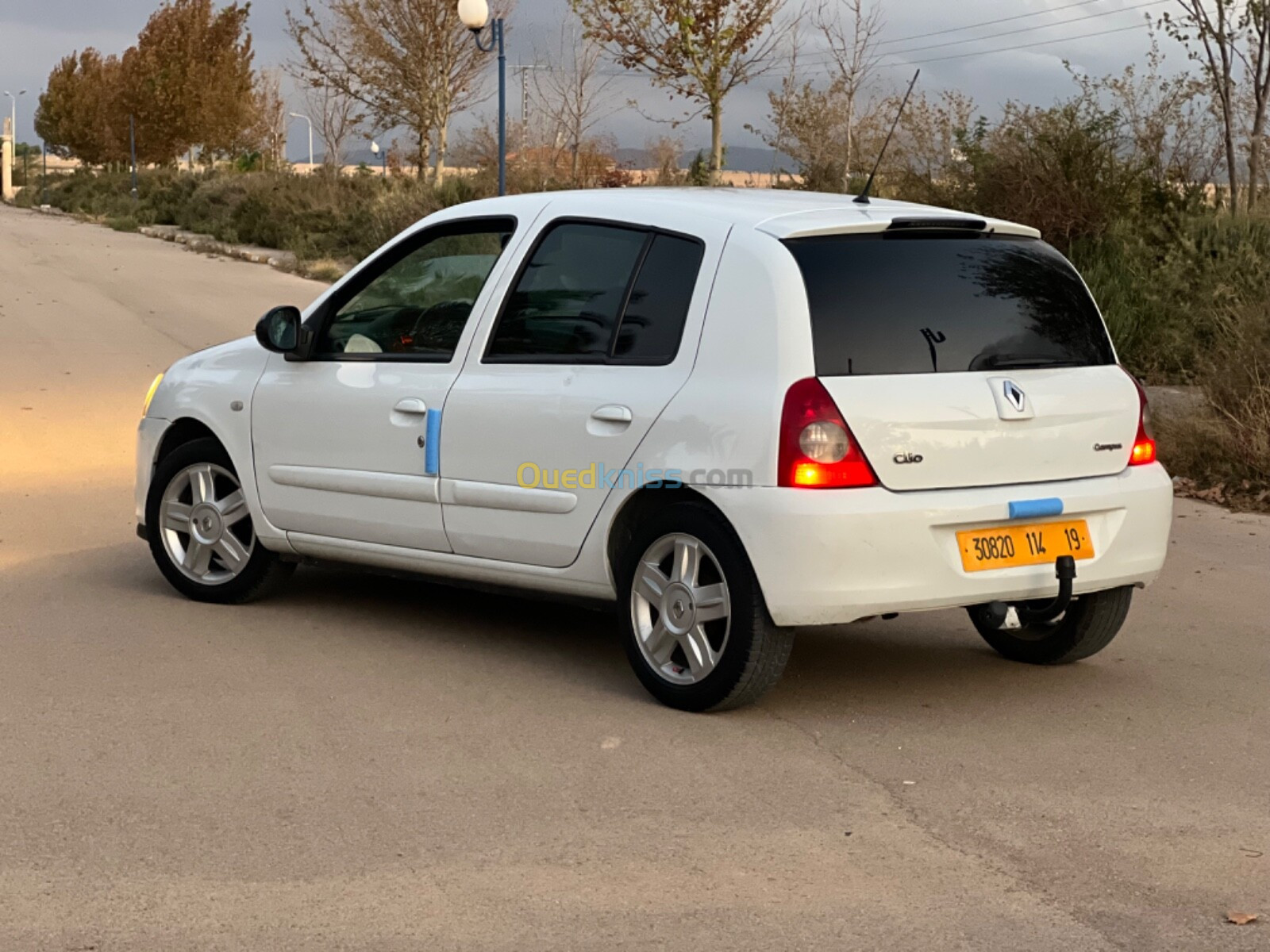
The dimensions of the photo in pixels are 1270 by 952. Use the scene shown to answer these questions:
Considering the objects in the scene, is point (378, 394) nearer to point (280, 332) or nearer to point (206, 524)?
point (280, 332)

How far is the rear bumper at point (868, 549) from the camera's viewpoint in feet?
18.0

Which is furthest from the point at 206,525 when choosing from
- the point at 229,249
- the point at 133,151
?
the point at 133,151

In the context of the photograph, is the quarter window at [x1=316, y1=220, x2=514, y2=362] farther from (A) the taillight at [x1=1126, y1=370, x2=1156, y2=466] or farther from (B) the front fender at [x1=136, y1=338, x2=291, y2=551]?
(A) the taillight at [x1=1126, y1=370, x2=1156, y2=466]

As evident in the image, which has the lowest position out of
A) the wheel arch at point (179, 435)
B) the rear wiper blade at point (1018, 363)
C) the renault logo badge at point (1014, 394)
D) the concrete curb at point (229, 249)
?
the concrete curb at point (229, 249)

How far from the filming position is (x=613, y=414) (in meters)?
6.04

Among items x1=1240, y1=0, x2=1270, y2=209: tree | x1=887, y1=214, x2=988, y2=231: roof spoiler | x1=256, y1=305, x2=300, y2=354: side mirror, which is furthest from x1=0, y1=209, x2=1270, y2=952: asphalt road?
x1=1240, y1=0, x2=1270, y2=209: tree

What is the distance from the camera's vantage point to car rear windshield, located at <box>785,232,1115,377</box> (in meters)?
5.71

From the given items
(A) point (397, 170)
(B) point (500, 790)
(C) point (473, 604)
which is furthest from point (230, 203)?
(B) point (500, 790)

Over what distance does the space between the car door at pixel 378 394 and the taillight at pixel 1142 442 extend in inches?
93.2

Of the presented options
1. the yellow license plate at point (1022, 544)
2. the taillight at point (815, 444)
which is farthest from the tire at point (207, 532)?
the yellow license plate at point (1022, 544)

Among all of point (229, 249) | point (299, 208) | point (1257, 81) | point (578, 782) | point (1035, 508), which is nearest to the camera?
Answer: point (578, 782)

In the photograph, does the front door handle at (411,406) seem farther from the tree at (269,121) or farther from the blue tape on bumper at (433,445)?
the tree at (269,121)

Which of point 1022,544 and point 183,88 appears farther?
point 183,88

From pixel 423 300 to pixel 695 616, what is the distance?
75.8 inches
